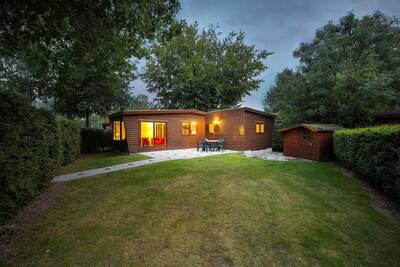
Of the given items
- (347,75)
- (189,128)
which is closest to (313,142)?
(347,75)

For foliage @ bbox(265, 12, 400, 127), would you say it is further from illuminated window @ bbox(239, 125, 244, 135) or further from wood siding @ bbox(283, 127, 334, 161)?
illuminated window @ bbox(239, 125, 244, 135)

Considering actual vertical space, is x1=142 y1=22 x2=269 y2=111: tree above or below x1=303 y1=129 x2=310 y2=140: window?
above

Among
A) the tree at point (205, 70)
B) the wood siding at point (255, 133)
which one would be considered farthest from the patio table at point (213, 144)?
the tree at point (205, 70)

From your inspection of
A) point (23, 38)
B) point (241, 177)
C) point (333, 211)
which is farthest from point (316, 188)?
point (23, 38)

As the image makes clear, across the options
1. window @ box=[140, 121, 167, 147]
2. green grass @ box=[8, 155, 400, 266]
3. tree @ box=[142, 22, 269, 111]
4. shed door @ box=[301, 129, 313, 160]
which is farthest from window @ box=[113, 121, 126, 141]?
tree @ box=[142, 22, 269, 111]

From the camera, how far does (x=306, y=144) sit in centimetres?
887

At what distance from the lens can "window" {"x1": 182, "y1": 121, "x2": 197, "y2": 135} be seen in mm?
13953

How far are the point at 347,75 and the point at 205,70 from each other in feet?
49.9

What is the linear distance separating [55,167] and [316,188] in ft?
22.8

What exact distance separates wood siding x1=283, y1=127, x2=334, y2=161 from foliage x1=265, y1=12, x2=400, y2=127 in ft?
7.82

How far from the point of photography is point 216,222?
3.18 m

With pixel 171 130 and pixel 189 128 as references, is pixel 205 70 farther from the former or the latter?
pixel 171 130

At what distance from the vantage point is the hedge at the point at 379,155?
386 centimetres

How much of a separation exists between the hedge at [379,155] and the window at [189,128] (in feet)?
32.7
